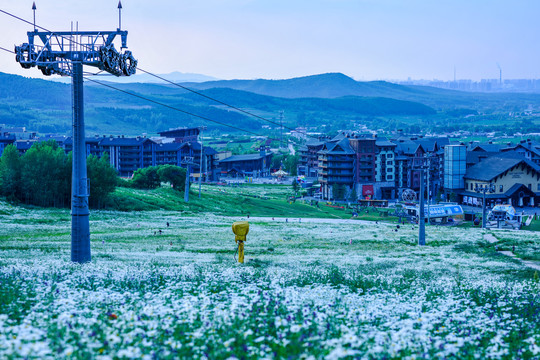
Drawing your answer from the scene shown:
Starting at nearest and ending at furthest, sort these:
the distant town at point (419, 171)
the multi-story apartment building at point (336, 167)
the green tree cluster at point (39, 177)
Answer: the green tree cluster at point (39, 177)
the distant town at point (419, 171)
the multi-story apartment building at point (336, 167)

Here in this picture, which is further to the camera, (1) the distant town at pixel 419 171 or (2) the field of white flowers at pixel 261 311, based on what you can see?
(1) the distant town at pixel 419 171

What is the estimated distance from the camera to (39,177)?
71875 millimetres

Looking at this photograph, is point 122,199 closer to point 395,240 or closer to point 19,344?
point 395,240

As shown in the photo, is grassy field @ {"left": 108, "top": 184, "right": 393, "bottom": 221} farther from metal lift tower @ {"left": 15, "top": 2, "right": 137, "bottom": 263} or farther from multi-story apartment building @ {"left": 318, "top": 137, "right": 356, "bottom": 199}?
metal lift tower @ {"left": 15, "top": 2, "right": 137, "bottom": 263}

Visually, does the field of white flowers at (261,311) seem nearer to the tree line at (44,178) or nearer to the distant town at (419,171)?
the tree line at (44,178)

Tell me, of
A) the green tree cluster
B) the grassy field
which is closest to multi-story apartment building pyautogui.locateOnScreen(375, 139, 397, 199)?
the grassy field

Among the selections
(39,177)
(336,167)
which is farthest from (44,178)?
(336,167)

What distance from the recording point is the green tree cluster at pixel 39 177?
71812 mm

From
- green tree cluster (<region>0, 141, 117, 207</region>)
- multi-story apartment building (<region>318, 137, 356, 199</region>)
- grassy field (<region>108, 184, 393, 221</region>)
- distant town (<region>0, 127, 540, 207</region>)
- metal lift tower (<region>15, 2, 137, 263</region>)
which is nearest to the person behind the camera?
metal lift tower (<region>15, 2, 137, 263</region>)

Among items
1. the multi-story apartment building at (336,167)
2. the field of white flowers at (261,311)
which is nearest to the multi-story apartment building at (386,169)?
the multi-story apartment building at (336,167)

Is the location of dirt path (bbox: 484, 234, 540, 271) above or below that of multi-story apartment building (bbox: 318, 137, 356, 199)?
below

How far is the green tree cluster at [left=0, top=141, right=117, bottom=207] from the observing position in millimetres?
71812

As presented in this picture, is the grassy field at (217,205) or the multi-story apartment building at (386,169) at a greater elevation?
the multi-story apartment building at (386,169)

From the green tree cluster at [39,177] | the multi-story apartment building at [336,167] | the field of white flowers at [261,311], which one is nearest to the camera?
the field of white flowers at [261,311]
